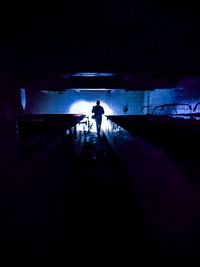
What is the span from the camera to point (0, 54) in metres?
1.54

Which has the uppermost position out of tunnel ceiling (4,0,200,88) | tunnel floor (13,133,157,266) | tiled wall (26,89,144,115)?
tunnel ceiling (4,0,200,88)

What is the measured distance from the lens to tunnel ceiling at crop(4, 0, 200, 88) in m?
4.45

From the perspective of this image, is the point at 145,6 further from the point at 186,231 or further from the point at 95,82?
the point at 186,231

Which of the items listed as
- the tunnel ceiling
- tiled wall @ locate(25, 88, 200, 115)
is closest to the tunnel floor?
the tunnel ceiling

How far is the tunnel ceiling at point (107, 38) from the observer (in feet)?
14.6

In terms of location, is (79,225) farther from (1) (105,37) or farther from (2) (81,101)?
(2) (81,101)

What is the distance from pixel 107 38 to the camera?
4.61 metres

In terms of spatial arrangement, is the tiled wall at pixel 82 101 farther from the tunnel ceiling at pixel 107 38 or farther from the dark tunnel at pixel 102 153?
the tunnel ceiling at pixel 107 38

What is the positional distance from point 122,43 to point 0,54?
3613 mm

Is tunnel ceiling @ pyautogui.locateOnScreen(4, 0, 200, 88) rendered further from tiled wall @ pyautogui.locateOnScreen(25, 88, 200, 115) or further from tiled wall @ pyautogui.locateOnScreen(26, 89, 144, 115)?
tiled wall @ pyautogui.locateOnScreen(26, 89, 144, 115)

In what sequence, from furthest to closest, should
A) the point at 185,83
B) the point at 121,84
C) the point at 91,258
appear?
1. the point at 121,84
2. the point at 185,83
3. the point at 91,258

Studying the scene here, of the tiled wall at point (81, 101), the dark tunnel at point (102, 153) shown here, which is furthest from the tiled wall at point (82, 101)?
the dark tunnel at point (102, 153)

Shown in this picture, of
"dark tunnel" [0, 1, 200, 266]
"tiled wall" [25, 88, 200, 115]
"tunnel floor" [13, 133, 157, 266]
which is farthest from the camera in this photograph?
"tiled wall" [25, 88, 200, 115]

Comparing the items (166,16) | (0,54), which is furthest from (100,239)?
(166,16)
